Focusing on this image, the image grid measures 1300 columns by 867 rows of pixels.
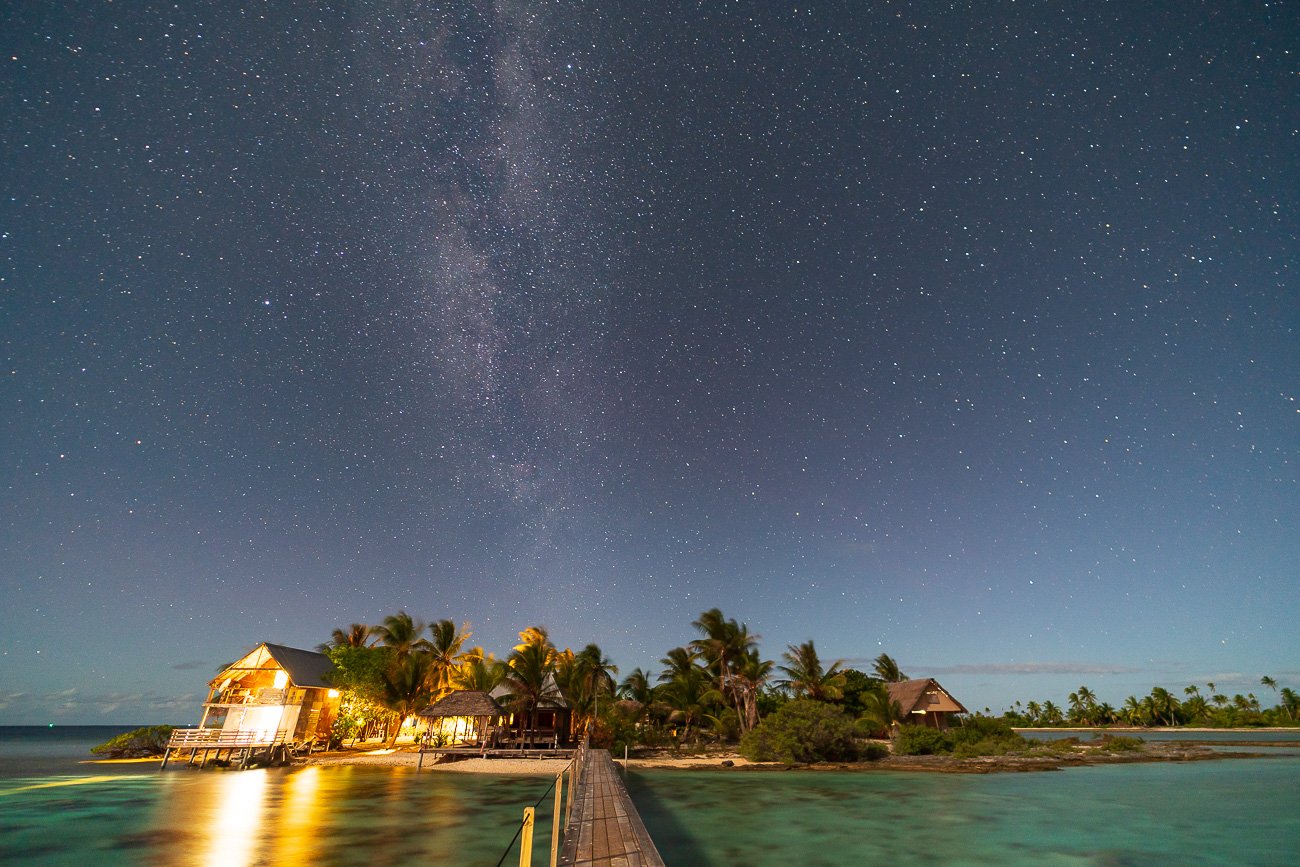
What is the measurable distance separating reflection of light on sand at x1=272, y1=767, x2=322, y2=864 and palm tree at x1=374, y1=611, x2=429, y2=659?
15484mm

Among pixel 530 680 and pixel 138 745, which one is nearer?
pixel 530 680

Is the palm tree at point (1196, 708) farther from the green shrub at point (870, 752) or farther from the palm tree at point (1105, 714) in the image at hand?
the green shrub at point (870, 752)

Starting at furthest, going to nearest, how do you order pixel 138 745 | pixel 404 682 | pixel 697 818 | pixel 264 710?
pixel 138 745, pixel 404 682, pixel 264 710, pixel 697 818

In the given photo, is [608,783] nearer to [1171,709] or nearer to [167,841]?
[167,841]

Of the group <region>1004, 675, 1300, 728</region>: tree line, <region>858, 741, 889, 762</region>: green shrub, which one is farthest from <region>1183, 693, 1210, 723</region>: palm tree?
<region>858, 741, 889, 762</region>: green shrub

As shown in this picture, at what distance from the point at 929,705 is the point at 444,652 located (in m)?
36.6

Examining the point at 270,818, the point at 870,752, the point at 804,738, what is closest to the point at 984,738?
the point at 870,752

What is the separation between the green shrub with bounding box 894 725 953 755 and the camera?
39.8 m

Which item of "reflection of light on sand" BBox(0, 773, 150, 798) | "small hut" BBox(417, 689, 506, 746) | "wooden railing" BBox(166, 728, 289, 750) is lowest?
"reflection of light on sand" BBox(0, 773, 150, 798)

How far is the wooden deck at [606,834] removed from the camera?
29.9 ft

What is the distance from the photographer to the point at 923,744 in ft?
131

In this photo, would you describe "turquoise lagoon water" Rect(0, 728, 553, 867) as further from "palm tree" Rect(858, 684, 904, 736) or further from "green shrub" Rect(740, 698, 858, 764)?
"palm tree" Rect(858, 684, 904, 736)

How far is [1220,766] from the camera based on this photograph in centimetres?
3759

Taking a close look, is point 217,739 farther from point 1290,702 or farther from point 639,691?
point 1290,702
